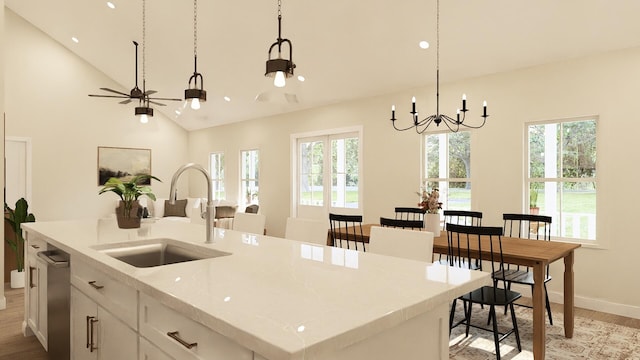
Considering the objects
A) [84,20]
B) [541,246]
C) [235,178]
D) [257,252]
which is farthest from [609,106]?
[84,20]

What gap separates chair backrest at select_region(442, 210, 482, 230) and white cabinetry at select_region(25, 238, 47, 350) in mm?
3656

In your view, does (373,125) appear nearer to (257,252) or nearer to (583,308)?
(583,308)

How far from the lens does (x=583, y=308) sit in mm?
4039

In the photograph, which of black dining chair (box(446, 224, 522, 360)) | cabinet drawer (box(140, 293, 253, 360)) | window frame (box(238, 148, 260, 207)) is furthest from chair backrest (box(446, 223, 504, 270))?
window frame (box(238, 148, 260, 207))

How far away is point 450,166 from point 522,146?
0.89m

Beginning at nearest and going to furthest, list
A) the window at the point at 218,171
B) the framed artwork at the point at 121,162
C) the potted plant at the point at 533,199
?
1. the potted plant at the point at 533,199
2. the framed artwork at the point at 121,162
3. the window at the point at 218,171

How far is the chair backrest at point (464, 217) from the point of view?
4262mm

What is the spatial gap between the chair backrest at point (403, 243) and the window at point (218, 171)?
6706 mm

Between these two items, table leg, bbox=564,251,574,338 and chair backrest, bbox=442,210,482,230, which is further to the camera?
chair backrest, bbox=442,210,482,230

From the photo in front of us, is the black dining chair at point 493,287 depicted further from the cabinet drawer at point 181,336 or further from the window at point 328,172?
the window at point 328,172

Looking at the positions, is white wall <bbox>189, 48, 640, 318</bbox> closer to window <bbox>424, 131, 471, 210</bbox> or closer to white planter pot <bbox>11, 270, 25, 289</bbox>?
window <bbox>424, 131, 471, 210</bbox>

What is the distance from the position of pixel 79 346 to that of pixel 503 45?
4.38 meters

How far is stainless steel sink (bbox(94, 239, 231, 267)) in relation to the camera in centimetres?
225

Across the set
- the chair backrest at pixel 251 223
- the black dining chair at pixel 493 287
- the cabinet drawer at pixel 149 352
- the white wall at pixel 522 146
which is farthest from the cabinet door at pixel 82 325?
the white wall at pixel 522 146
